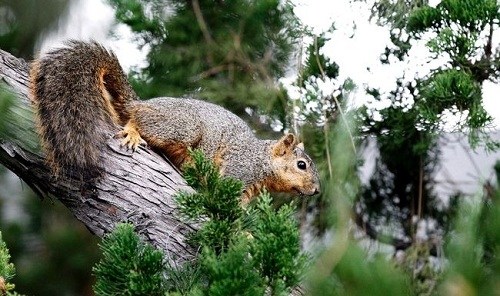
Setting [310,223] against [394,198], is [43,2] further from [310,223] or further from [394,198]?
[394,198]

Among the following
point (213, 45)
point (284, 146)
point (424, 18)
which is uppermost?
point (424, 18)

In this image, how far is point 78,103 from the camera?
2104 millimetres

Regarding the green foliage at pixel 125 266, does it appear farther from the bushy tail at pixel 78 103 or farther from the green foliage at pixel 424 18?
the green foliage at pixel 424 18

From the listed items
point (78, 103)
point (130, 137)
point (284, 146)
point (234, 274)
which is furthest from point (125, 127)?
point (234, 274)

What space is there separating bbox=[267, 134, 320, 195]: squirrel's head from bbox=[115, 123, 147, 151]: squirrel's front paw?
427 mm

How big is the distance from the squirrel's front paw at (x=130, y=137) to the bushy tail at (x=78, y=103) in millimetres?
29

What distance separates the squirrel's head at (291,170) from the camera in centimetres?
249

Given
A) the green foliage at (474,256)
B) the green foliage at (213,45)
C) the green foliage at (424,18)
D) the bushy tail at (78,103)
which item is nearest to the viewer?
the green foliage at (474,256)

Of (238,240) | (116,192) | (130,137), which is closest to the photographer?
(238,240)

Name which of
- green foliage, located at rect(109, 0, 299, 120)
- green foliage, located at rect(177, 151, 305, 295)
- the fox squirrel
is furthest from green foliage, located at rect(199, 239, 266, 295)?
green foliage, located at rect(109, 0, 299, 120)

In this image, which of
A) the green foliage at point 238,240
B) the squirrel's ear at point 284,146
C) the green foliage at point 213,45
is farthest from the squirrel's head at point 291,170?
the green foliage at point 238,240

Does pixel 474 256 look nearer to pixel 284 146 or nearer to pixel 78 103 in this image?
pixel 78 103

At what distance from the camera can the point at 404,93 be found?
301 centimetres

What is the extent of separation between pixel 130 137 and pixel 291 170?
507 millimetres
